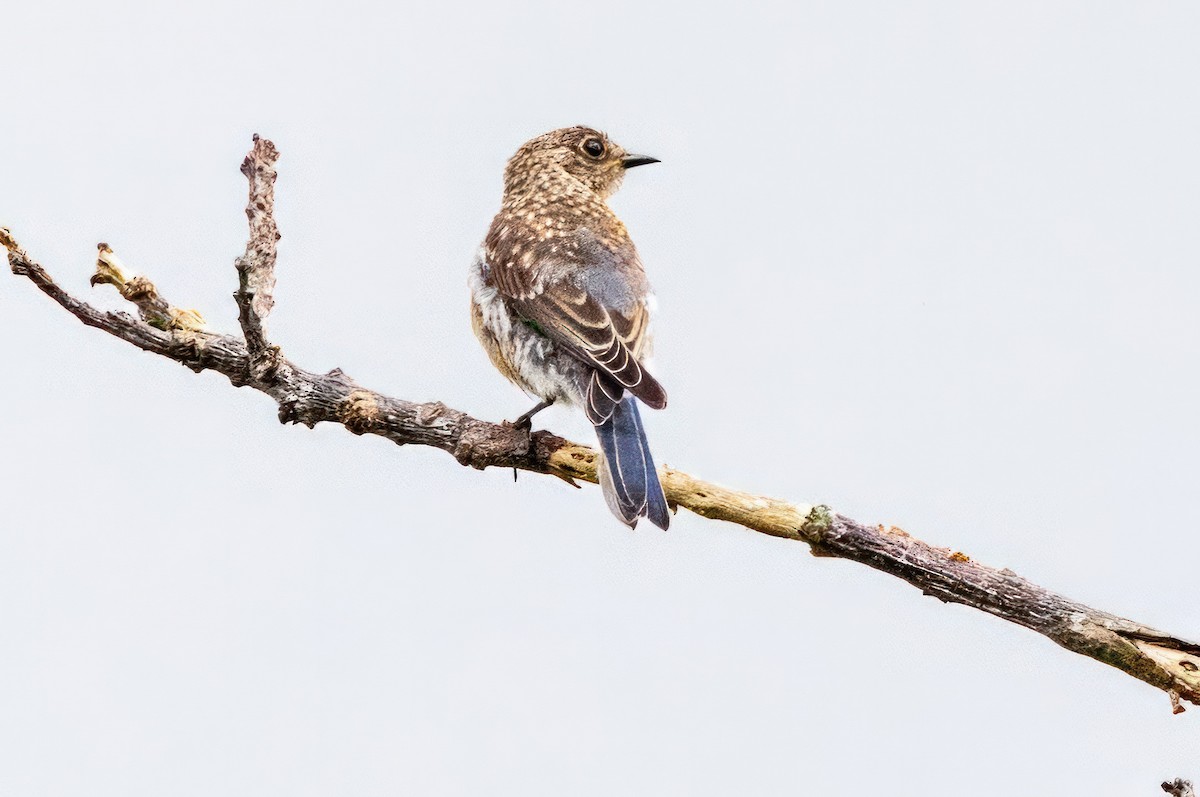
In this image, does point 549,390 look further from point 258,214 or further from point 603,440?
point 258,214

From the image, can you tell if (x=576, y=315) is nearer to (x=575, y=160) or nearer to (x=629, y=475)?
(x=629, y=475)

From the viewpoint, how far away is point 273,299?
13.7 feet

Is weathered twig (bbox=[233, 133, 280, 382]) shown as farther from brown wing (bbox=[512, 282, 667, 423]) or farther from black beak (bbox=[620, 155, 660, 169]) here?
black beak (bbox=[620, 155, 660, 169])

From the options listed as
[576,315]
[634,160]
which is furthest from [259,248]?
[634,160]

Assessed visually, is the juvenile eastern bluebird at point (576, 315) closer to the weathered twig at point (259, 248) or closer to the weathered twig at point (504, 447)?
the weathered twig at point (504, 447)

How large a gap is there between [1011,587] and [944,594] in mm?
193

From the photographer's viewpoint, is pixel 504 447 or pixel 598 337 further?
pixel 598 337

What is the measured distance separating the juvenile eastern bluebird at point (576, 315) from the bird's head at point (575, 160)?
1.7 inches

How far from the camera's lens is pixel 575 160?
620 centimetres

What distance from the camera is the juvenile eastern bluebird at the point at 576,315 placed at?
434cm

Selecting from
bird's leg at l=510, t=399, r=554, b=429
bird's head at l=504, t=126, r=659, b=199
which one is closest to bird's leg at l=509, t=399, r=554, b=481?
bird's leg at l=510, t=399, r=554, b=429

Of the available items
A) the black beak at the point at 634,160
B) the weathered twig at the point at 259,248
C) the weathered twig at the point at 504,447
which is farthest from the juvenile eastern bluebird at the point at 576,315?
the weathered twig at the point at 259,248

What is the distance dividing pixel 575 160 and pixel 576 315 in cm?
157

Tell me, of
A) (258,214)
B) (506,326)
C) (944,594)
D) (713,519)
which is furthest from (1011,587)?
(258,214)
